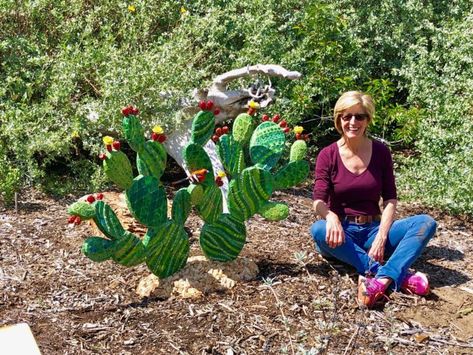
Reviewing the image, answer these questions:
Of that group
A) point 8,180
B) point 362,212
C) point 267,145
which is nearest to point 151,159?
point 267,145

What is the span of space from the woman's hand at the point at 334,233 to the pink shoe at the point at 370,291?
23cm

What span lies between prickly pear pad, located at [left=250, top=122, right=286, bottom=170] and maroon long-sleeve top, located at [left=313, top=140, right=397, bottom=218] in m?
0.26

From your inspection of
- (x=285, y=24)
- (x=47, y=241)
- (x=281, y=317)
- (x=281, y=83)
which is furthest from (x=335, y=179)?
(x=285, y=24)

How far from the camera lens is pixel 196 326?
3287 mm

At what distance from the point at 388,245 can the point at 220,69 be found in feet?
8.21

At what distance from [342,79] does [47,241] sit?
291cm

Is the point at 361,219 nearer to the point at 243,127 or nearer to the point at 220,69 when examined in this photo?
the point at 243,127

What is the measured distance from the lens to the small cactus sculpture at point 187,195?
3.33m

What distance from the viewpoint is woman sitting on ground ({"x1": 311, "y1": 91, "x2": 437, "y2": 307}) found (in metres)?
3.68

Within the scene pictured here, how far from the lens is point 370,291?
3502 millimetres

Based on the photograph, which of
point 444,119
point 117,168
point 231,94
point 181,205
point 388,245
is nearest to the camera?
point 117,168

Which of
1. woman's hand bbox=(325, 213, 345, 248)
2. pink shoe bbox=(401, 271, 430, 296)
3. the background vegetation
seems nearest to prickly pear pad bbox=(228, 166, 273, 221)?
woman's hand bbox=(325, 213, 345, 248)

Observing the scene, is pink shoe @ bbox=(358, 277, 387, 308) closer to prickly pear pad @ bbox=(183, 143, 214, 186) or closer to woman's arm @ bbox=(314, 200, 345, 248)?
woman's arm @ bbox=(314, 200, 345, 248)

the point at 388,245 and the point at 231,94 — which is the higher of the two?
the point at 231,94
